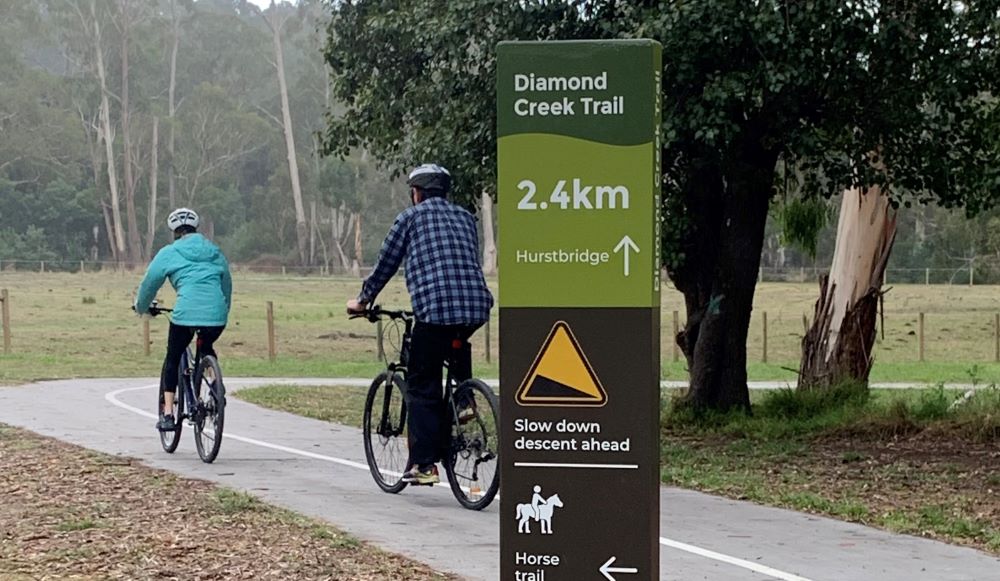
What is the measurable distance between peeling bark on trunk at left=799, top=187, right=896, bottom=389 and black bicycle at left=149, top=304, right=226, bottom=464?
8.53 meters

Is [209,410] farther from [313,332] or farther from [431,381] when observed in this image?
[313,332]

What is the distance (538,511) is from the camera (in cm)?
564

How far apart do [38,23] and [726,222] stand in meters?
64.8

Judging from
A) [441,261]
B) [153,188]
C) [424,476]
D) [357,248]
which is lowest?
[424,476]

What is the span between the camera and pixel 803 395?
54.0ft

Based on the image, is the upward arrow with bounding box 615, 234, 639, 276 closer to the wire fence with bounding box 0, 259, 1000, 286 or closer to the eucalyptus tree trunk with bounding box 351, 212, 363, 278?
the wire fence with bounding box 0, 259, 1000, 286

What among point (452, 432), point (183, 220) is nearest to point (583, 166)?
point (452, 432)

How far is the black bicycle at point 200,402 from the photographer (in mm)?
11234

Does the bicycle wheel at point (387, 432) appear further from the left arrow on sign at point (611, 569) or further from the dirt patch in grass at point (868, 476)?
the left arrow on sign at point (611, 569)

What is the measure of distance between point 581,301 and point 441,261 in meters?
3.57

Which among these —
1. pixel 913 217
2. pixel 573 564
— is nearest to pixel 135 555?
pixel 573 564

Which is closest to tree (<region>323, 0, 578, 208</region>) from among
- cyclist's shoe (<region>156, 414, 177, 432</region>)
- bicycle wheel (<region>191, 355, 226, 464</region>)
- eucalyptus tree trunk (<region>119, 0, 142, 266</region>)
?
bicycle wheel (<region>191, 355, 226, 464</region>)

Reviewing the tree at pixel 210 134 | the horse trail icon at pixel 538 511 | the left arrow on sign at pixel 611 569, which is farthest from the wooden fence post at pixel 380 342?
the tree at pixel 210 134

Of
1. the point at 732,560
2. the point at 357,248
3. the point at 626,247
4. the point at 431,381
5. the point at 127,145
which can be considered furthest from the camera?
the point at 357,248
